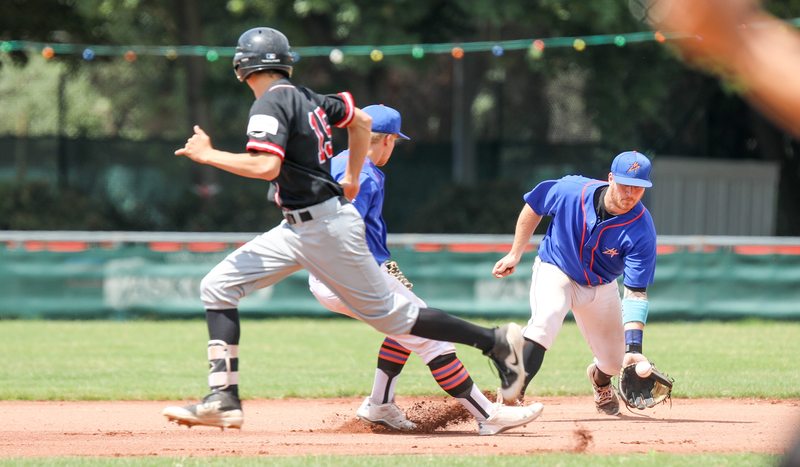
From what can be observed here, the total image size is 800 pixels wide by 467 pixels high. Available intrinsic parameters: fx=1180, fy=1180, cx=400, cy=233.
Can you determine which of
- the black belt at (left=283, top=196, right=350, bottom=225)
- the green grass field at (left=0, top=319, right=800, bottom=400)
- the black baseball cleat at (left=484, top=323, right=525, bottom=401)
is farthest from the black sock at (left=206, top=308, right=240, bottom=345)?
the green grass field at (left=0, top=319, right=800, bottom=400)

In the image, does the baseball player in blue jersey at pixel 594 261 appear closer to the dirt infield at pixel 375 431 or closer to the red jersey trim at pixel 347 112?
the dirt infield at pixel 375 431

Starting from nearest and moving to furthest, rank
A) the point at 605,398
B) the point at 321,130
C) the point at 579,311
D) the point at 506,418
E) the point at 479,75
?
the point at 321,130
the point at 506,418
the point at 579,311
the point at 605,398
the point at 479,75

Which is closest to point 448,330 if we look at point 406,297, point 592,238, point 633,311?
point 406,297

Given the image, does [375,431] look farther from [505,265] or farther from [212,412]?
[212,412]

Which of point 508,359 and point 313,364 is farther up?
point 508,359

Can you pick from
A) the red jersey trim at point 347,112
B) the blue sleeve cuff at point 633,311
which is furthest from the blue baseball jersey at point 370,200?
the blue sleeve cuff at point 633,311

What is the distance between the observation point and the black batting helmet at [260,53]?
5.81 m

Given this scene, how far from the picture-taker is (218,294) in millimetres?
5848

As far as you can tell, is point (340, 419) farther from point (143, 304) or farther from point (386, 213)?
point (386, 213)

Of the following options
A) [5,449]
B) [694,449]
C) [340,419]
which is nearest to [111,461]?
[5,449]

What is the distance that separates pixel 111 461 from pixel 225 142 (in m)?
16.4

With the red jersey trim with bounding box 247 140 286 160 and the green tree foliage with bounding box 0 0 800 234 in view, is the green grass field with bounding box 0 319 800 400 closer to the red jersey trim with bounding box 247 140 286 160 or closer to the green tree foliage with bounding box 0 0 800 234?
the red jersey trim with bounding box 247 140 286 160

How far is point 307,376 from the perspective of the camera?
10.6m

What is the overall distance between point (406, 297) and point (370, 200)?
629mm
